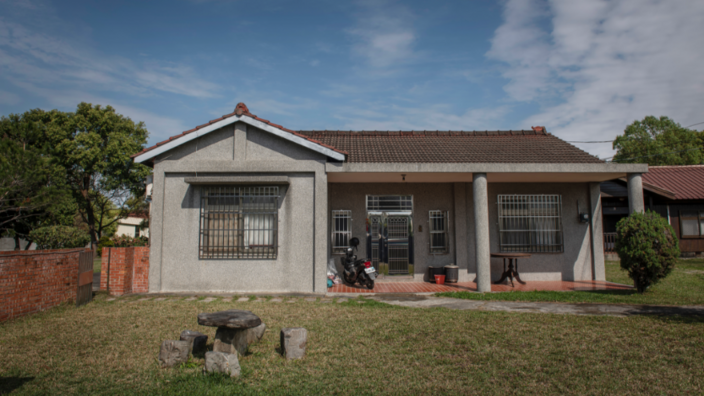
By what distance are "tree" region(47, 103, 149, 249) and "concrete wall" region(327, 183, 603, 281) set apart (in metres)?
19.9

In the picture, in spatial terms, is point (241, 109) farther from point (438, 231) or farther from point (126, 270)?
point (438, 231)

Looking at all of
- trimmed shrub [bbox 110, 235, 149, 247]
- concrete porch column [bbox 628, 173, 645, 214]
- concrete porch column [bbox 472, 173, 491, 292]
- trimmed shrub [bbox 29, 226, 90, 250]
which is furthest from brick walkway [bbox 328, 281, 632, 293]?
trimmed shrub [bbox 29, 226, 90, 250]

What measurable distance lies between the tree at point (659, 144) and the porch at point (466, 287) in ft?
97.4

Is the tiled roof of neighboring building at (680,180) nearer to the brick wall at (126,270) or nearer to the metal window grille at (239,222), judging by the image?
the metal window grille at (239,222)

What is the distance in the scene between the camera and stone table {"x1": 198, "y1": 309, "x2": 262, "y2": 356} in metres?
4.54

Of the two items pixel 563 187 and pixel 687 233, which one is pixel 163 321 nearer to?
pixel 563 187

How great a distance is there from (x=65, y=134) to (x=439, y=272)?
24.2 metres

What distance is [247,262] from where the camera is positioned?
953cm

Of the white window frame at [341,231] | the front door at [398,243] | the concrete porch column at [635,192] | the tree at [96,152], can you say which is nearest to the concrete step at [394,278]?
the front door at [398,243]

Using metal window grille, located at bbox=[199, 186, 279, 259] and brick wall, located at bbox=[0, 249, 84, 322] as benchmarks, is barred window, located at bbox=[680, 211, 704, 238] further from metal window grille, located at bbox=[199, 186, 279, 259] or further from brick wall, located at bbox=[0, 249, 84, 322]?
brick wall, located at bbox=[0, 249, 84, 322]

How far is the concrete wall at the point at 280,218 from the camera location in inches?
373

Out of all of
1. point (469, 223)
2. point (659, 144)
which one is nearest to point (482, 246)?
point (469, 223)

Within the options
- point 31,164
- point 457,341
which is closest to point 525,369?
point 457,341

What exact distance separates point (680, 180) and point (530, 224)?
1364cm
